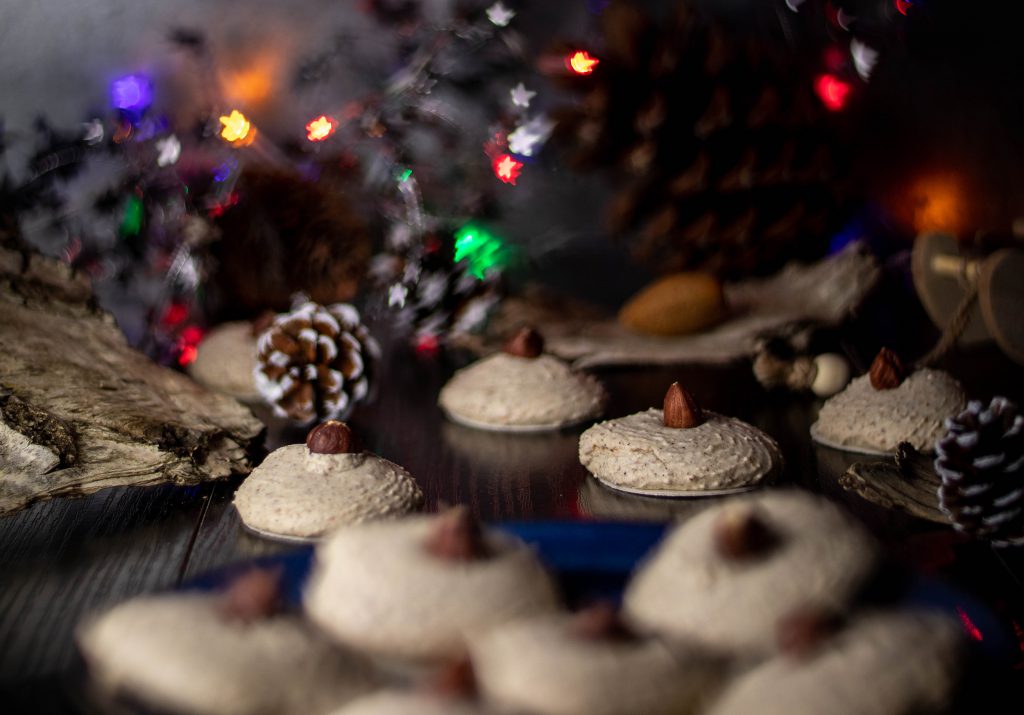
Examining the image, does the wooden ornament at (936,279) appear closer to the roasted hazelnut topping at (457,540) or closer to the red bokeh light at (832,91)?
the red bokeh light at (832,91)

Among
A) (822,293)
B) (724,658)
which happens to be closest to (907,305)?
(822,293)

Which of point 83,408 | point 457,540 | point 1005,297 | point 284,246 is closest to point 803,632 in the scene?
point 457,540

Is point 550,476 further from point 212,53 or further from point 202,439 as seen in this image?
point 212,53

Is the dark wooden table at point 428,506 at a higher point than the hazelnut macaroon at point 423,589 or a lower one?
lower

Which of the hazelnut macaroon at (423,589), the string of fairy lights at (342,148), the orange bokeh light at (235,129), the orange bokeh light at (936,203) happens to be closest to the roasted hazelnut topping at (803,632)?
the hazelnut macaroon at (423,589)

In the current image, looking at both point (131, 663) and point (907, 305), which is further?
point (907, 305)

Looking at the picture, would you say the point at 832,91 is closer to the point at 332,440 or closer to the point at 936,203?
the point at 936,203
